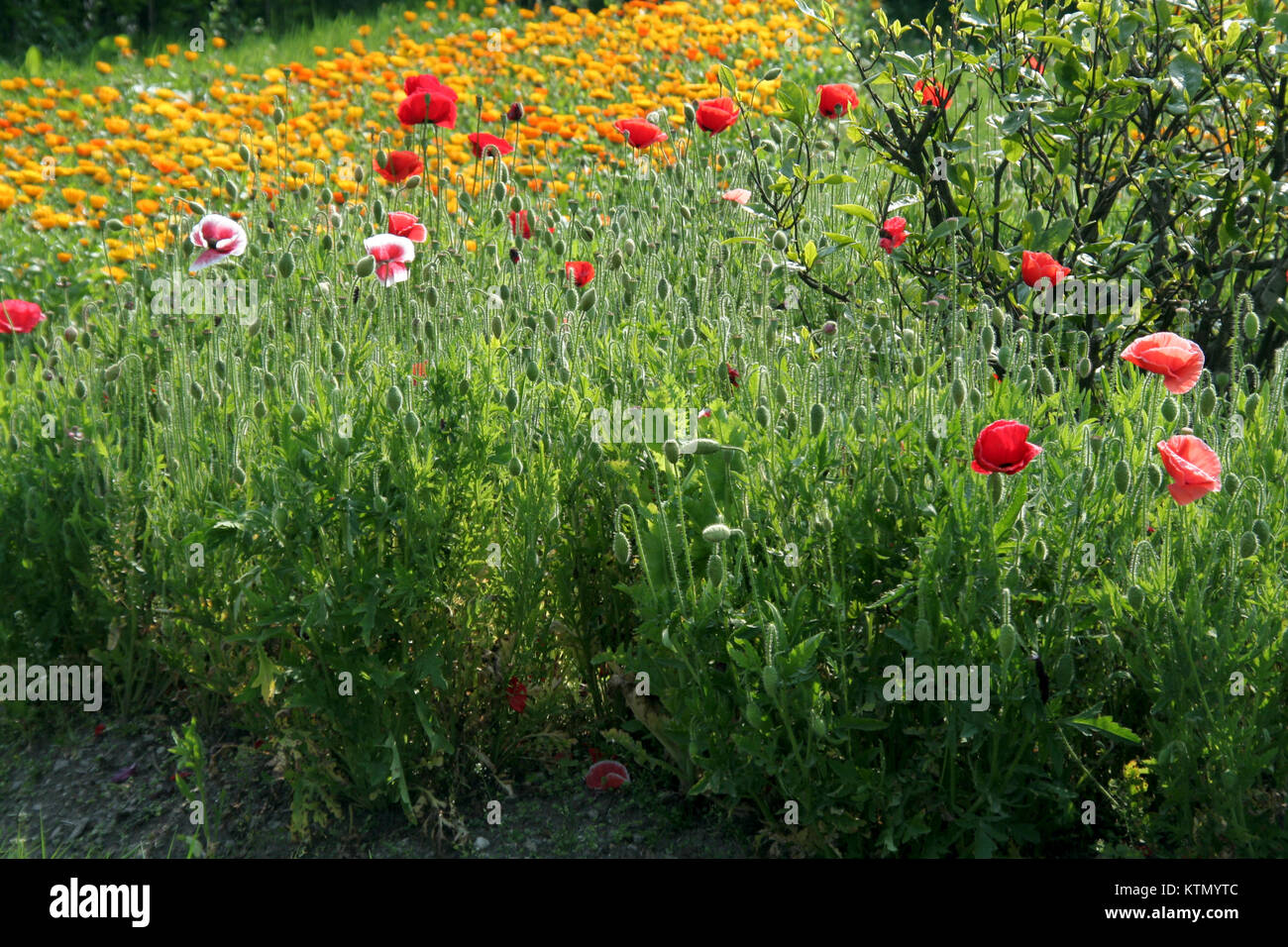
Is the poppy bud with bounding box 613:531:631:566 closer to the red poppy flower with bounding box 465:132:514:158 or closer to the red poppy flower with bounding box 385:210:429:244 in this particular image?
the red poppy flower with bounding box 385:210:429:244

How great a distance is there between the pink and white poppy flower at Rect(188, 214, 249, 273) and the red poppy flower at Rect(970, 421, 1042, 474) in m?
1.81

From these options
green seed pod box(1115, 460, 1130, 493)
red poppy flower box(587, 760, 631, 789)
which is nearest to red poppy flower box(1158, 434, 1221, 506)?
green seed pod box(1115, 460, 1130, 493)

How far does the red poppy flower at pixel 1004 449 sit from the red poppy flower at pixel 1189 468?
0.24 metres

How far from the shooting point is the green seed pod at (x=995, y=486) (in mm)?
2135

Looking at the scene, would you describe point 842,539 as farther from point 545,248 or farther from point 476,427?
point 545,248

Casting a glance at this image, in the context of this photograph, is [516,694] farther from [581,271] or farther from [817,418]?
[581,271]

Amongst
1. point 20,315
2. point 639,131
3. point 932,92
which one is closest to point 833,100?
point 932,92

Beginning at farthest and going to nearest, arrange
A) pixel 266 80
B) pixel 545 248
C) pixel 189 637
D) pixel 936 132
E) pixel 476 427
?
pixel 266 80 < pixel 545 248 < pixel 936 132 < pixel 189 637 < pixel 476 427

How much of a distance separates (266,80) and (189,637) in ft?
19.7

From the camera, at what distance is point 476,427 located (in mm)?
2508

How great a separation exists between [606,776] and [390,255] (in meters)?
1.31

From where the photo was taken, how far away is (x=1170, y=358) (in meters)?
2.20

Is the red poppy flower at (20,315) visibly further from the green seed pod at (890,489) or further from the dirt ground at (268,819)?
the green seed pod at (890,489)
